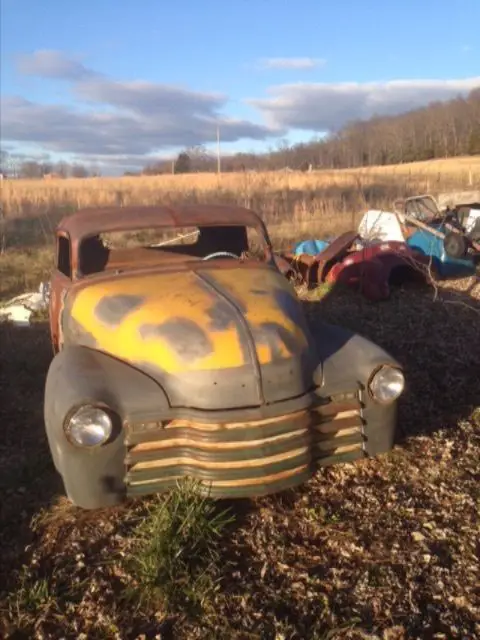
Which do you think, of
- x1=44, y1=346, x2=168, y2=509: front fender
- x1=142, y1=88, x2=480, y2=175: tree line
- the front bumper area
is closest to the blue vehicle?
the front bumper area

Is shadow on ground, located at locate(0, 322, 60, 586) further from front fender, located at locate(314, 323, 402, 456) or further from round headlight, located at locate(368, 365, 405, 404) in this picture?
round headlight, located at locate(368, 365, 405, 404)

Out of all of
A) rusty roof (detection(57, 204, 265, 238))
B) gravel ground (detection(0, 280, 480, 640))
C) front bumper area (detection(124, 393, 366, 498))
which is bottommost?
gravel ground (detection(0, 280, 480, 640))

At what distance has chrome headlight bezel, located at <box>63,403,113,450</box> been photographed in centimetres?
304

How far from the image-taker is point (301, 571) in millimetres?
3012

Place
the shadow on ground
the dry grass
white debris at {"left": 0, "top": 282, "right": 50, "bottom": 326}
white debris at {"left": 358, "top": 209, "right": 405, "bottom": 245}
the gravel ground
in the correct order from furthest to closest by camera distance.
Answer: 1. the dry grass
2. white debris at {"left": 358, "top": 209, "right": 405, "bottom": 245}
3. white debris at {"left": 0, "top": 282, "right": 50, "bottom": 326}
4. the shadow on ground
5. the gravel ground

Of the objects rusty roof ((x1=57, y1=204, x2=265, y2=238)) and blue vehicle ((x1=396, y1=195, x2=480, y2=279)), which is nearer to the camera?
rusty roof ((x1=57, y1=204, x2=265, y2=238))

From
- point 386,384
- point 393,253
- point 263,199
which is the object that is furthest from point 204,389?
point 263,199

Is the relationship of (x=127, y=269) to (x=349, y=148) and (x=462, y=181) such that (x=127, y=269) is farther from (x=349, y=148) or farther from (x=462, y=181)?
(x=349, y=148)

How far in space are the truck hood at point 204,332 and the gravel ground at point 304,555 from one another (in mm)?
757

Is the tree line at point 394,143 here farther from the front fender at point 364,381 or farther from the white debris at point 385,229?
the front fender at point 364,381

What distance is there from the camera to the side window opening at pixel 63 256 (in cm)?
481

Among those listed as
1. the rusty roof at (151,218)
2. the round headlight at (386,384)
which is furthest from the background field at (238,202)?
the round headlight at (386,384)

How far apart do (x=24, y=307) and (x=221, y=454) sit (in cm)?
615

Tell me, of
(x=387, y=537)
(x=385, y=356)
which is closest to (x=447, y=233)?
(x=385, y=356)
